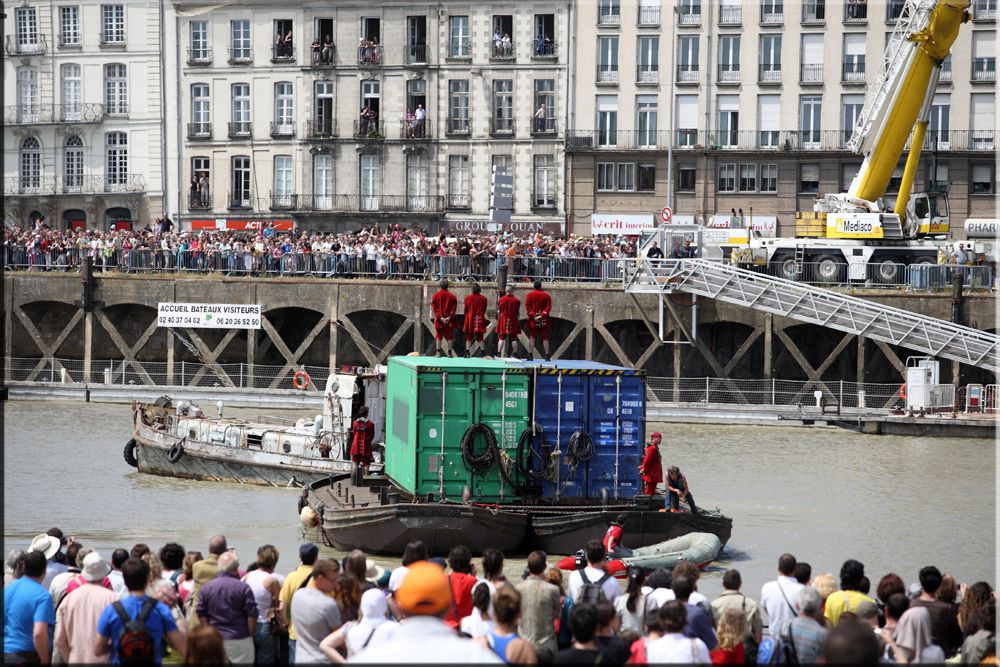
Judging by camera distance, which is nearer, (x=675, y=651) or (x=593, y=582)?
(x=675, y=651)

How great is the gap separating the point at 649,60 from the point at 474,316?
32738 millimetres

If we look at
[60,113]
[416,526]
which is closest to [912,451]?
[416,526]

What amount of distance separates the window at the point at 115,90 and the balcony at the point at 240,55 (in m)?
4.84

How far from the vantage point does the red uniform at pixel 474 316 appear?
2685 cm

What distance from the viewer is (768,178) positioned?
57.4 meters

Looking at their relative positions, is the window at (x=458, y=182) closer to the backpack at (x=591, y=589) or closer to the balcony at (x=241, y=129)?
the balcony at (x=241, y=129)

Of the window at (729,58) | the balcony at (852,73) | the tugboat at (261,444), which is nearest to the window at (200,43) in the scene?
the window at (729,58)

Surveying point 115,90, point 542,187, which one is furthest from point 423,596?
point 115,90

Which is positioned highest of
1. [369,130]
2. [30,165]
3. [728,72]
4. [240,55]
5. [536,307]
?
[240,55]

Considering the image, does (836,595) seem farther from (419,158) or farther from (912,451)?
(419,158)

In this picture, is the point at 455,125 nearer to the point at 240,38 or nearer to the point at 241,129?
the point at 241,129

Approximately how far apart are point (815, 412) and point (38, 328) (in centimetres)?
2818

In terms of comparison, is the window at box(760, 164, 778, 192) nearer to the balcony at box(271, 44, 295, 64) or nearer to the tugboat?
the balcony at box(271, 44, 295, 64)

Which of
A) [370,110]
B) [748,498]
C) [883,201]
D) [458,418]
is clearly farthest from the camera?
[370,110]
